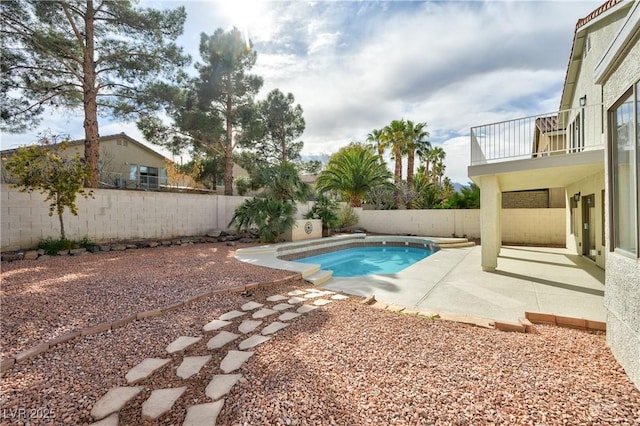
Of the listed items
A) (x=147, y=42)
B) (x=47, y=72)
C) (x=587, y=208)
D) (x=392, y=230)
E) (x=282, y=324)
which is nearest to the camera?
(x=282, y=324)

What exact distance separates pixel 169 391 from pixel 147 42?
15.5m

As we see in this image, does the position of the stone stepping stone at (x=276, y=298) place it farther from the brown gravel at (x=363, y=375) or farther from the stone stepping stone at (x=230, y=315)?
the brown gravel at (x=363, y=375)

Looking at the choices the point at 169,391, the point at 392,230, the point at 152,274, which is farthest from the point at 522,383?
the point at 392,230

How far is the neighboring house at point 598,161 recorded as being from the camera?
300 cm

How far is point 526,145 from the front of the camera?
8055mm

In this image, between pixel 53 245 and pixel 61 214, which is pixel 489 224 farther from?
pixel 53 245

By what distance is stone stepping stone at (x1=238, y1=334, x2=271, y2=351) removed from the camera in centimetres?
359

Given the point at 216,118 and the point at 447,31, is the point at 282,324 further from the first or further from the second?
the point at 216,118

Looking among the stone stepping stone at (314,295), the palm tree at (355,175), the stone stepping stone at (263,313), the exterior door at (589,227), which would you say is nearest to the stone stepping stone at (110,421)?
the stone stepping stone at (263,313)

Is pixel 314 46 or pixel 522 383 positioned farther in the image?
pixel 314 46

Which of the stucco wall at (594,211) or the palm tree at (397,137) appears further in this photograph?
the palm tree at (397,137)

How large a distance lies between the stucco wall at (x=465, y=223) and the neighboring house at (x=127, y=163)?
56.5 feet

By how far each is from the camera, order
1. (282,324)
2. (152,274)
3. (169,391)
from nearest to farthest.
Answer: (169,391) < (282,324) < (152,274)

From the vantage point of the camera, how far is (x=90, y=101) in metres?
12.3
